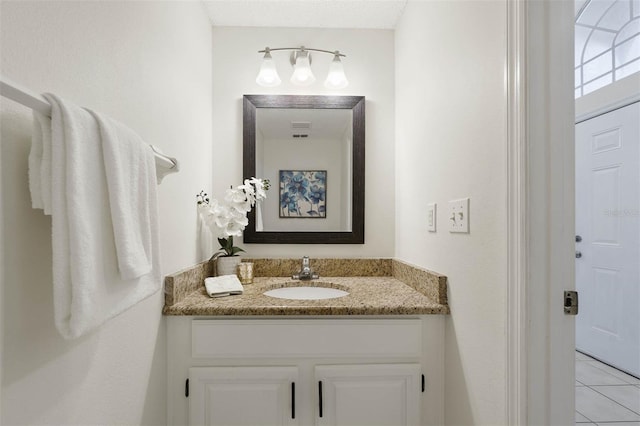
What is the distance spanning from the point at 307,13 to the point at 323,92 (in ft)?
1.28

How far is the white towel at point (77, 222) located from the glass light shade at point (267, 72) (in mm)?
1220

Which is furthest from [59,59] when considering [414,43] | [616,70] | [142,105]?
[616,70]

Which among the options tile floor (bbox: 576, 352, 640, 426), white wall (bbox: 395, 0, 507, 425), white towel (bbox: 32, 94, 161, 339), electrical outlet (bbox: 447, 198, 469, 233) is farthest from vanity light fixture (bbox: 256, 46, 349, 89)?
tile floor (bbox: 576, 352, 640, 426)

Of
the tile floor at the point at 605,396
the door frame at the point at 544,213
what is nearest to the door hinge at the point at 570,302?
the door frame at the point at 544,213

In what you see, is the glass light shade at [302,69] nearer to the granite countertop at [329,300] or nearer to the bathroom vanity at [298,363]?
the granite countertop at [329,300]

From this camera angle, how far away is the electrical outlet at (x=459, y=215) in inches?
41.0

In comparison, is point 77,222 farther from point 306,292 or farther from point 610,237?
point 610,237

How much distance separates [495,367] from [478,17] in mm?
1007

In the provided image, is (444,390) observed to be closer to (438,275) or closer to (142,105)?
(438,275)

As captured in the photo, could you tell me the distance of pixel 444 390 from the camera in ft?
3.95

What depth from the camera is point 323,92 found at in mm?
1806

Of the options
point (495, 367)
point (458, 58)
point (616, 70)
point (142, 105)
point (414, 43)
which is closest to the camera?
point (495, 367)

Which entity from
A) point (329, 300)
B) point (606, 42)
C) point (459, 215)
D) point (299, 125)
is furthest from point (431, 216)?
point (606, 42)

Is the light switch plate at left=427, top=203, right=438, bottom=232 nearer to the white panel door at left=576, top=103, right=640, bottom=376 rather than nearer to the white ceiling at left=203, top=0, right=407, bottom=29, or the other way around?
the white ceiling at left=203, top=0, right=407, bottom=29
